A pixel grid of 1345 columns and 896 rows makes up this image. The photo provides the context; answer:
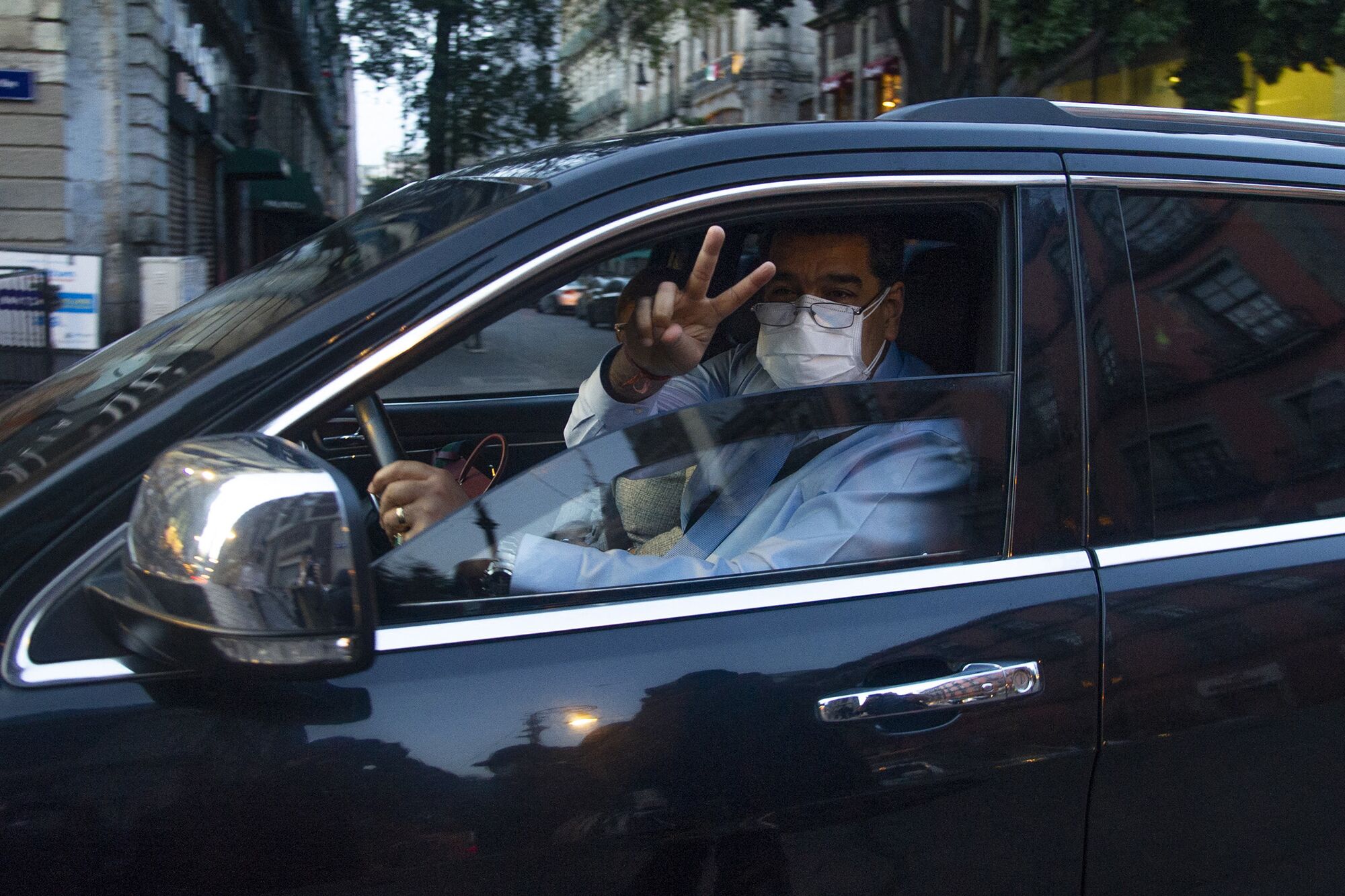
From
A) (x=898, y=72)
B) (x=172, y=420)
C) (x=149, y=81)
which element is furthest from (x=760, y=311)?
(x=898, y=72)

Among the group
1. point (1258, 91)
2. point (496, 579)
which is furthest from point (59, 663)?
point (1258, 91)

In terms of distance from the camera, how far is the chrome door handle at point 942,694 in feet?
4.58

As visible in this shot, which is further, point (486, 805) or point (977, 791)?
point (977, 791)

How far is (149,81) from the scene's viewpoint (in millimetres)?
12109

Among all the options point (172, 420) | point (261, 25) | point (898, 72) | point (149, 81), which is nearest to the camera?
point (172, 420)

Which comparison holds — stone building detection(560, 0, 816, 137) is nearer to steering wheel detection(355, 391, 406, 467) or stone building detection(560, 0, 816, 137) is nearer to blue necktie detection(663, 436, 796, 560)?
steering wheel detection(355, 391, 406, 467)

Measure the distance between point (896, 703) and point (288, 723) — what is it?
0.73 metres

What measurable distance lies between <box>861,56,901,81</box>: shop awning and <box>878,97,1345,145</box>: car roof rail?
1048 inches

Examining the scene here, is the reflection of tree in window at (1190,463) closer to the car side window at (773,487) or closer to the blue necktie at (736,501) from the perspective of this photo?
the car side window at (773,487)

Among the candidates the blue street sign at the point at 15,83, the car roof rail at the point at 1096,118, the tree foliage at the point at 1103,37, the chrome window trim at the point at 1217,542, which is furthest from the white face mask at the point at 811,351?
the blue street sign at the point at 15,83

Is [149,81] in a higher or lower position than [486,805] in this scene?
higher

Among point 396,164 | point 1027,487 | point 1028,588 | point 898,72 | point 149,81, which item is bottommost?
point 1028,588

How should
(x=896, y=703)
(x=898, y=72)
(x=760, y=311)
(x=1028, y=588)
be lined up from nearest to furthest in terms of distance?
(x=896, y=703) → (x=1028, y=588) → (x=760, y=311) → (x=898, y=72)

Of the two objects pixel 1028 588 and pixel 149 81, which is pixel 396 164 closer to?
pixel 149 81
